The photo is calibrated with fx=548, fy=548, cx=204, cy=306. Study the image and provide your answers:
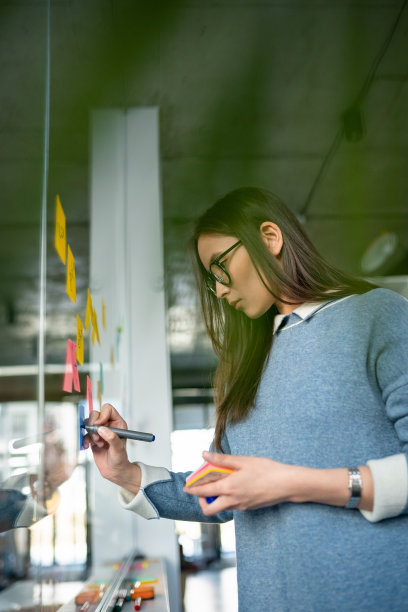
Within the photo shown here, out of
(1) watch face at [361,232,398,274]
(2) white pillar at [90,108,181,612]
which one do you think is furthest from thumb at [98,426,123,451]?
(1) watch face at [361,232,398,274]

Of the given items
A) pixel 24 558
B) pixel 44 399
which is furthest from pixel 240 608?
pixel 44 399

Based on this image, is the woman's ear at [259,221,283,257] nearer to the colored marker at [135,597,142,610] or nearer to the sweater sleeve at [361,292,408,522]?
the sweater sleeve at [361,292,408,522]

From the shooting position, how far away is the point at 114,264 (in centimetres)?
242

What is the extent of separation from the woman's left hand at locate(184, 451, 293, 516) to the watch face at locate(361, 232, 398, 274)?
3982 millimetres

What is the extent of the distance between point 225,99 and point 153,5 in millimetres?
2362

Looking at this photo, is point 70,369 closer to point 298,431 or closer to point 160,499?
point 160,499

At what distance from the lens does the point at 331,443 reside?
83cm

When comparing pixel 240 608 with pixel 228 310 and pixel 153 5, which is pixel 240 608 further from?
pixel 153 5

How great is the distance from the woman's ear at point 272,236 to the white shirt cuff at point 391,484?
441 mm

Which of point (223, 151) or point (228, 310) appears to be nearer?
point (228, 310)

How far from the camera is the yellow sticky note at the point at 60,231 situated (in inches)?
42.1

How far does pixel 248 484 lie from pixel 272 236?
1.59 ft

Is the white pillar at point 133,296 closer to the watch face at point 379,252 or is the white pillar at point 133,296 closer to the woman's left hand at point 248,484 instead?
the woman's left hand at point 248,484

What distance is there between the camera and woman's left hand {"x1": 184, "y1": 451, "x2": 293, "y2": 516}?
74 cm
